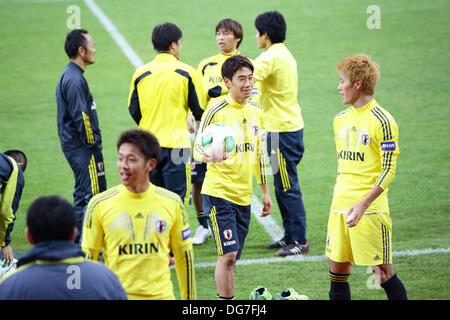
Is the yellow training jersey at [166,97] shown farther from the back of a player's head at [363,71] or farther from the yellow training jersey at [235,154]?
the back of a player's head at [363,71]

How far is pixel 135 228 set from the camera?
3869 millimetres

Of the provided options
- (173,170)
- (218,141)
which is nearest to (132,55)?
(173,170)

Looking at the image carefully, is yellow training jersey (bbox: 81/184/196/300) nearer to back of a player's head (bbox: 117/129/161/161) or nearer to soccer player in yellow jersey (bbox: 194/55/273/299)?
back of a player's head (bbox: 117/129/161/161)

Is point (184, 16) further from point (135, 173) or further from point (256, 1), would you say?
point (135, 173)

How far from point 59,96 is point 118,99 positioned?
8090 millimetres

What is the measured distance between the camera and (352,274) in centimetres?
669

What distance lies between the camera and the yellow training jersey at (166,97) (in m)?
6.64

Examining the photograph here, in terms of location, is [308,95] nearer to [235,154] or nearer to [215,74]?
[215,74]

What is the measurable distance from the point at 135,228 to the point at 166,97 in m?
2.98

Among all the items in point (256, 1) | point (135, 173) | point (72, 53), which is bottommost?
point (135, 173)

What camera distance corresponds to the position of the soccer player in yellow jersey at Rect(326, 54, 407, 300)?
4930 millimetres

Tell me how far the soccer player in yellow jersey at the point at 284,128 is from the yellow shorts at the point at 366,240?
2.13m

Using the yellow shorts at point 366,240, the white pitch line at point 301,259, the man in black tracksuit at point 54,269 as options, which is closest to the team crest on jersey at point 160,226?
the man in black tracksuit at point 54,269
